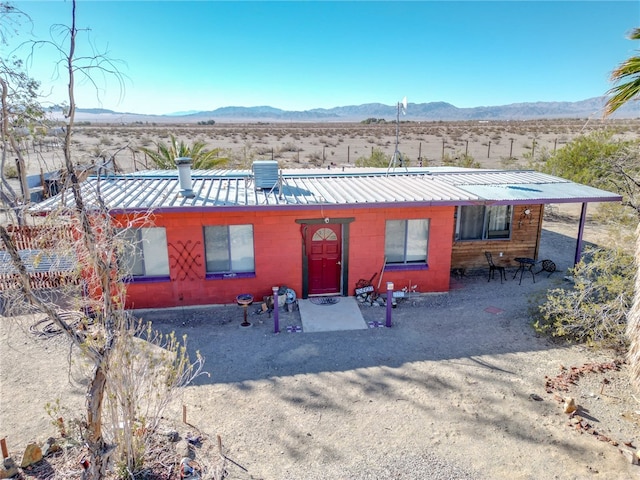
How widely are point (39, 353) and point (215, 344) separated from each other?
365 cm

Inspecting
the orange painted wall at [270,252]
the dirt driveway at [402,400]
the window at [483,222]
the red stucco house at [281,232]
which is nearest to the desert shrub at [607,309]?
the dirt driveway at [402,400]

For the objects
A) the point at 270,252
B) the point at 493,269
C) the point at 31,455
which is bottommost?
the point at 31,455

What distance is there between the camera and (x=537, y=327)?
1039cm

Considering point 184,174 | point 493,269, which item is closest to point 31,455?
point 184,174

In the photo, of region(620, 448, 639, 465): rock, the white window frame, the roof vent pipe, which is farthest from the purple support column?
the roof vent pipe

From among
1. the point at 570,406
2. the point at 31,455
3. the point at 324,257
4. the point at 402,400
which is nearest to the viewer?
the point at 31,455

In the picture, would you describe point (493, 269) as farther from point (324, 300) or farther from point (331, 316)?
point (331, 316)

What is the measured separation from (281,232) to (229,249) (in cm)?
A: 140

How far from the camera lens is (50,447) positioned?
641 cm

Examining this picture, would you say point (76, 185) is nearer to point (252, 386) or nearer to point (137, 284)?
point (252, 386)

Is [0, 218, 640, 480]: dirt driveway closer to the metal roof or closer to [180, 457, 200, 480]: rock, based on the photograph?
[180, 457, 200, 480]: rock

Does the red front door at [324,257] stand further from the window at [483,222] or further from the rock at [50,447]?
the rock at [50,447]

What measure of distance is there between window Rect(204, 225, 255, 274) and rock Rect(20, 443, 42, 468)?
6.05 meters

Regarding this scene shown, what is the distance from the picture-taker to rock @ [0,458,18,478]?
5871 millimetres
